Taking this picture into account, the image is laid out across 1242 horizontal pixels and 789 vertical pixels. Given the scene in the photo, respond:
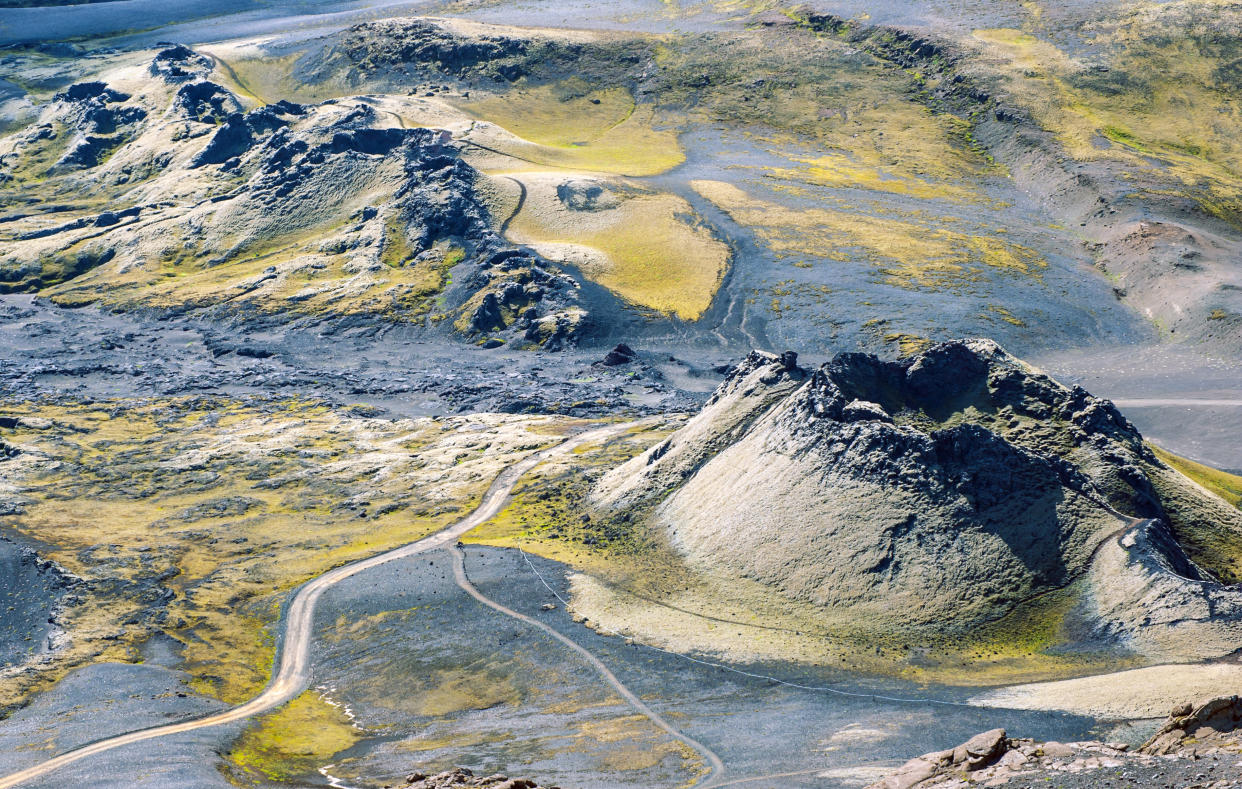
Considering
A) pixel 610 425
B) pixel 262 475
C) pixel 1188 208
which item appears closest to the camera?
pixel 262 475

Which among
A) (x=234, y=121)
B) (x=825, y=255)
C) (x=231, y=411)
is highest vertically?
(x=234, y=121)

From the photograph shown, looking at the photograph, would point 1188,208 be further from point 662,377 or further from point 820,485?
point 820,485

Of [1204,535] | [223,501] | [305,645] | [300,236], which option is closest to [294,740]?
[305,645]

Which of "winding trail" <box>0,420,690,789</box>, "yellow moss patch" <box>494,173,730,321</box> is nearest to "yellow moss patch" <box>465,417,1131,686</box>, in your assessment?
"winding trail" <box>0,420,690,789</box>

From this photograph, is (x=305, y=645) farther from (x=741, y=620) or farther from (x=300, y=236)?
(x=300, y=236)

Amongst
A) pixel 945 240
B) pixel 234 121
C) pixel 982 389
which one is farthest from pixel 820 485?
pixel 234 121
